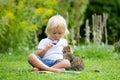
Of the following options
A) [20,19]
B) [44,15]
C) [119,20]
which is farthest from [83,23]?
[20,19]

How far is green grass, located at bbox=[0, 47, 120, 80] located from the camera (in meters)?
7.40

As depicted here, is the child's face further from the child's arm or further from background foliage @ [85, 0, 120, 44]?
background foliage @ [85, 0, 120, 44]

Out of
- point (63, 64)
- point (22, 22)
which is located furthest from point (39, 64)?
point (22, 22)

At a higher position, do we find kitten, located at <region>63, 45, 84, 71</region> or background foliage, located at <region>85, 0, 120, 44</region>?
background foliage, located at <region>85, 0, 120, 44</region>

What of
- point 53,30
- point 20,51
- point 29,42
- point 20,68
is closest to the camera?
point 53,30

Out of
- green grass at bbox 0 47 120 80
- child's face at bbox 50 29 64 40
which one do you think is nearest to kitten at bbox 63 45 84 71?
green grass at bbox 0 47 120 80

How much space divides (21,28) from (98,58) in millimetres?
2513

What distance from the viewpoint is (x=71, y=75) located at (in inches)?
301

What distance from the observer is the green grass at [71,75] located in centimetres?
740

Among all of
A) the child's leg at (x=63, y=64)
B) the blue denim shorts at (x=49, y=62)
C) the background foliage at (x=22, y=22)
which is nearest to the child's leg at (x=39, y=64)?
the child's leg at (x=63, y=64)

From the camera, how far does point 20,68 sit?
8.81 metres

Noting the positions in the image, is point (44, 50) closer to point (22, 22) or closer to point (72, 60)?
point (72, 60)

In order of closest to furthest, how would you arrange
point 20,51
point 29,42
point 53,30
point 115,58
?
point 53,30
point 115,58
point 20,51
point 29,42

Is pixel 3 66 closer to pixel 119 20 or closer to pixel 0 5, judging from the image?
pixel 0 5
